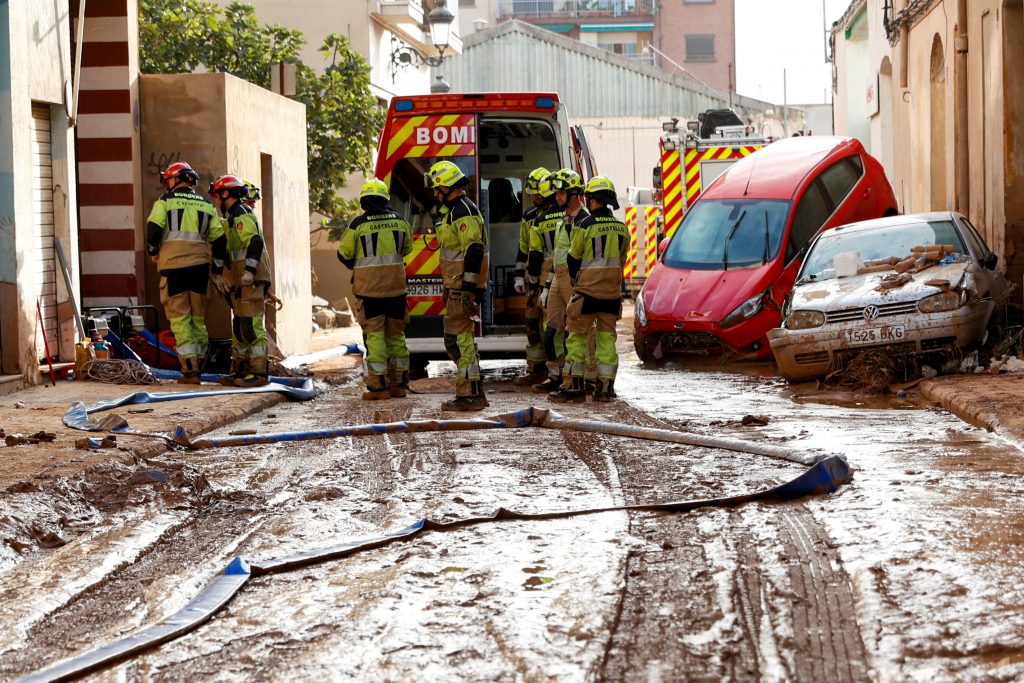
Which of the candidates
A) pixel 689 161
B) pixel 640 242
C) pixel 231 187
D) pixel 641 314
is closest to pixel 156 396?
pixel 231 187

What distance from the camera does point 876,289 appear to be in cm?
1255

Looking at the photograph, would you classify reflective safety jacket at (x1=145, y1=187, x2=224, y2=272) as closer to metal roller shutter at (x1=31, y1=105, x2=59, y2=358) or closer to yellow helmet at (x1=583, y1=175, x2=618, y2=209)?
metal roller shutter at (x1=31, y1=105, x2=59, y2=358)

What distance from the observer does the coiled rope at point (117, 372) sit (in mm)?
12961

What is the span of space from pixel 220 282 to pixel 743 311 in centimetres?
520

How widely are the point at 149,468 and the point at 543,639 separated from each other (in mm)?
3887

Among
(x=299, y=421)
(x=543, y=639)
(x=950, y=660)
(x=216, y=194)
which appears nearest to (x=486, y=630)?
(x=543, y=639)

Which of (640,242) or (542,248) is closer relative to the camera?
(542,248)

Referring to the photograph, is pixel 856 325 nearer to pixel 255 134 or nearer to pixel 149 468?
pixel 149 468

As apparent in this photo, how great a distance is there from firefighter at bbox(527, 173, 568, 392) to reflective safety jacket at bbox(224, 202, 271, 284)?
2.42 metres

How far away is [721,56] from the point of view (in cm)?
6519

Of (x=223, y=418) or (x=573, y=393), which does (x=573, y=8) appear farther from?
(x=223, y=418)

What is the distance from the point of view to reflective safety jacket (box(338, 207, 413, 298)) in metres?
12.0

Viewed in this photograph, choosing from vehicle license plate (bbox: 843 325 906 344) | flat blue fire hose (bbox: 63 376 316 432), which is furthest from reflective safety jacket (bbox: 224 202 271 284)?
vehicle license plate (bbox: 843 325 906 344)

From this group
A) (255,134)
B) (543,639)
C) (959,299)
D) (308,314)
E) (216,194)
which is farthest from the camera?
(308,314)
